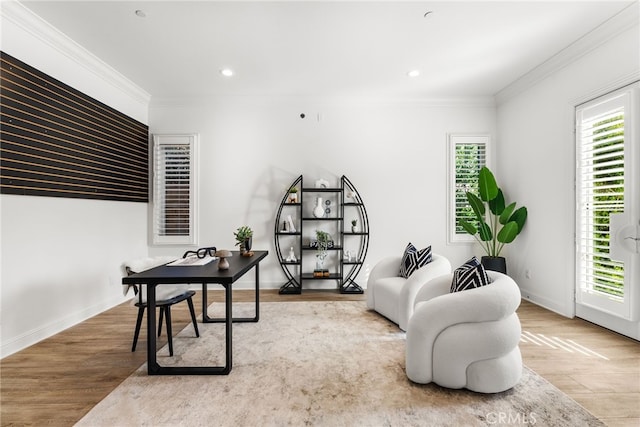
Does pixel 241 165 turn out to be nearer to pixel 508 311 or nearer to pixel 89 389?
pixel 89 389

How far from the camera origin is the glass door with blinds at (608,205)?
9.31 ft

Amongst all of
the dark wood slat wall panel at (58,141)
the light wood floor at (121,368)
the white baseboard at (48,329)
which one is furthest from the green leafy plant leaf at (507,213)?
the white baseboard at (48,329)

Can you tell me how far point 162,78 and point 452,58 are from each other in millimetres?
3655

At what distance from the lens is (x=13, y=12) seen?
270 cm

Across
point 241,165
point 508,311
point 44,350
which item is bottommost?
point 44,350

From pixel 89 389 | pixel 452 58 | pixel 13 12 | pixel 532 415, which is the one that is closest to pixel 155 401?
pixel 89 389

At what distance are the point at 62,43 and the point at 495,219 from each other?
18.5 ft

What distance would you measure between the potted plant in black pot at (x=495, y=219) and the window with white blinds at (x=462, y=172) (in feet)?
0.88

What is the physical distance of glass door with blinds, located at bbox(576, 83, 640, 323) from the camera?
284 cm

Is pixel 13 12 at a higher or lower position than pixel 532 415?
higher

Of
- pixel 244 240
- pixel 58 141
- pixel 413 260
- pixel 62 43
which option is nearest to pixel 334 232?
pixel 413 260

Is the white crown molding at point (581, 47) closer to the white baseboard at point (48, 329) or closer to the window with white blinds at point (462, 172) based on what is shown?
the window with white blinds at point (462, 172)

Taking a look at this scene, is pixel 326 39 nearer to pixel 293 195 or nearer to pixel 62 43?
pixel 293 195

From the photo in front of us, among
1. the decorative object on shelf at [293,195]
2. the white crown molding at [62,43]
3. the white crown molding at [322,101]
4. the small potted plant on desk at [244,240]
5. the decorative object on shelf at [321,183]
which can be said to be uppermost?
the white crown molding at [322,101]
